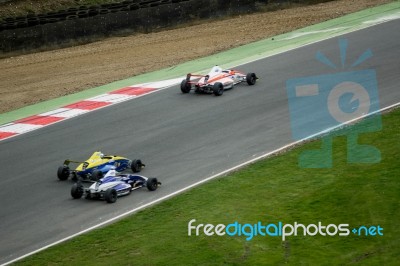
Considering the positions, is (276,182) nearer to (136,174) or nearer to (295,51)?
(136,174)

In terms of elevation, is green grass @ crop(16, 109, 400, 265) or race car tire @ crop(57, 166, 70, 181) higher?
race car tire @ crop(57, 166, 70, 181)

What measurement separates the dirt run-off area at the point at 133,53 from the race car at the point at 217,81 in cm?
374

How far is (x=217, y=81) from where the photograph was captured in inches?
917

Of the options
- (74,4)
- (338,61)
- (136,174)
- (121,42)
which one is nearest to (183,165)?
(136,174)

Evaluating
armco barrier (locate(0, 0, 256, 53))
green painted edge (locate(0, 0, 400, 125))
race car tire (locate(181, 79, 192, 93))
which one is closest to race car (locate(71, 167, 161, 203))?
race car tire (locate(181, 79, 192, 93))

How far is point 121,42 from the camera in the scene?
31.1 meters

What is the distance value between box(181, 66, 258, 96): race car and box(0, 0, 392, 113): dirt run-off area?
3738mm

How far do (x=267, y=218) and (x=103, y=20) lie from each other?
56.9ft

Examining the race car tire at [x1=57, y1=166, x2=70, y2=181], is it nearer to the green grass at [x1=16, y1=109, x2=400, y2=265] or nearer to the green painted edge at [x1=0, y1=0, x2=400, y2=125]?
the green grass at [x1=16, y1=109, x2=400, y2=265]

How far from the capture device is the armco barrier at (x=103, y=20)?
100 ft

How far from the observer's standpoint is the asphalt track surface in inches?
658

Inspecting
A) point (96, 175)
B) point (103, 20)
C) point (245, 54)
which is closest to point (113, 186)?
point (96, 175)

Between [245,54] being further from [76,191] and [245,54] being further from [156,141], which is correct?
[76,191]

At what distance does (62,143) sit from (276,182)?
236 inches
